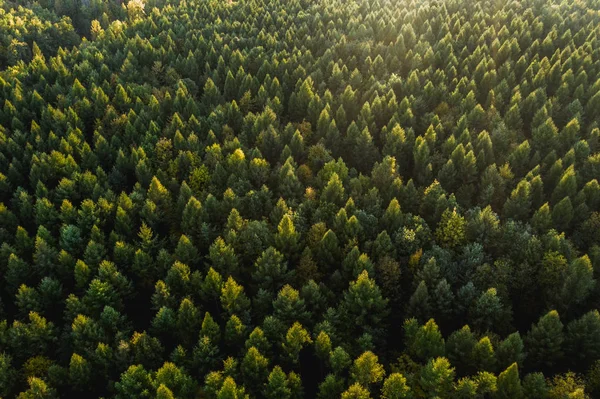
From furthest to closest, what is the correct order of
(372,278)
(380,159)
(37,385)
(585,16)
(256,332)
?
(585,16), (380,159), (372,278), (256,332), (37,385)

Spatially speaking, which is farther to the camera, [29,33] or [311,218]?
[29,33]

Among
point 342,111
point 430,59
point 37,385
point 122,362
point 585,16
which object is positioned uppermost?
point 585,16

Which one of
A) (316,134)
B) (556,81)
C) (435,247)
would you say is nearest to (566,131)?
(556,81)

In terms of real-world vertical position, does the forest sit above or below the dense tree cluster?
below

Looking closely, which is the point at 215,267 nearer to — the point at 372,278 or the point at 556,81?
the point at 372,278

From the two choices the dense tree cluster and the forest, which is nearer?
the forest

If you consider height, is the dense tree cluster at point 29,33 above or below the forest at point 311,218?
above

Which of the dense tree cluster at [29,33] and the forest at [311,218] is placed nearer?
the forest at [311,218]

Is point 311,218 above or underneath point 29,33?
underneath
